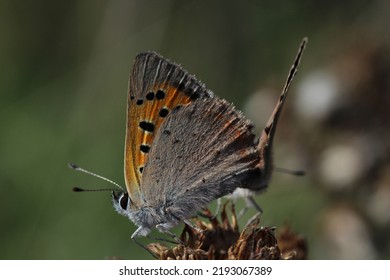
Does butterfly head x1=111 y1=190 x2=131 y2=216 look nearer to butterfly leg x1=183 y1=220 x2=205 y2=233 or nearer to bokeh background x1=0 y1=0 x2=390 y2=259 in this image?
butterfly leg x1=183 y1=220 x2=205 y2=233

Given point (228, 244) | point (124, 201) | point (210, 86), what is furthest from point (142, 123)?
point (210, 86)

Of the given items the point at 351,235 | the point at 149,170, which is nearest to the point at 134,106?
the point at 149,170

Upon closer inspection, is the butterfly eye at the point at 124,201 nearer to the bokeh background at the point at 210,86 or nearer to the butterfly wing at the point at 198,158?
the butterfly wing at the point at 198,158

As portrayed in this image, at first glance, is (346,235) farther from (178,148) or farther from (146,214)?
(146,214)

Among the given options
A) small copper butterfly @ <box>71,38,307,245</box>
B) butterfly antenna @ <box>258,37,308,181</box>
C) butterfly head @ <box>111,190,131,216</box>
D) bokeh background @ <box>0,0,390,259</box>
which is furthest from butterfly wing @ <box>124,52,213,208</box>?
bokeh background @ <box>0,0,390,259</box>

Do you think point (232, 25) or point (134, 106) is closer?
point (134, 106)

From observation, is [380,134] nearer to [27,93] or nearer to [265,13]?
[265,13]
